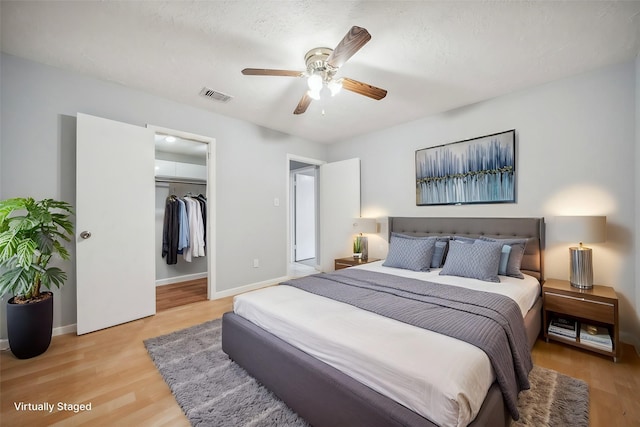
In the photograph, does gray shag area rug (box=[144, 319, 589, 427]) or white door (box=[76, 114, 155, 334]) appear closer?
gray shag area rug (box=[144, 319, 589, 427])

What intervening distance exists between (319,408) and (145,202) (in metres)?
2.70

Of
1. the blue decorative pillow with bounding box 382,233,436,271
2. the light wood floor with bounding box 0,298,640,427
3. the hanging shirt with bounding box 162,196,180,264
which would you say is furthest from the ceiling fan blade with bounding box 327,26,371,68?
the hanging shirt with bounding box 162,196,180,264

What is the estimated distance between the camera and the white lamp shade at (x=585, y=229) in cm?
216

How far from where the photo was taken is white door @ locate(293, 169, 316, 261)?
6.26 metres

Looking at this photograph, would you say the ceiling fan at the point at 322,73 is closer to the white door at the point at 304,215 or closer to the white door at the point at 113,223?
the white door at the point at 113,223

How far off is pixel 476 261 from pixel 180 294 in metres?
3.87

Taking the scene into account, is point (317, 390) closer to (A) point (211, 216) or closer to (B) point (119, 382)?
(B) point (119, 382)

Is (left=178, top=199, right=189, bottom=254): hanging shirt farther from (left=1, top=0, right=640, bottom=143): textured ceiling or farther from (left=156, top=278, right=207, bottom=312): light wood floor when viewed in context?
(left=1, top=0, right=640, bottom=143): textured ceiling

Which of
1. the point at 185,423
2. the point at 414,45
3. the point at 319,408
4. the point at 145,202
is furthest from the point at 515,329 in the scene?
the point at 145,202

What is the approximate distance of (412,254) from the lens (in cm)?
286

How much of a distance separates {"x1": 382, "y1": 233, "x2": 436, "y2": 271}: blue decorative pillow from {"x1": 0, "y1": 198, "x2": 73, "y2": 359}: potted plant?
3198 mm

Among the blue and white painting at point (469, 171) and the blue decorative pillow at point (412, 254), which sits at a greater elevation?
the blue and white painting at point (469, 171)

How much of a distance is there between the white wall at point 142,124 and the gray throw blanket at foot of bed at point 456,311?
177cm

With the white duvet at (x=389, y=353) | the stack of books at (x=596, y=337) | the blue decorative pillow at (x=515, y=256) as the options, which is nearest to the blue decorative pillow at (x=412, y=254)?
the blue decorative pillow at (x=515, y=256)
